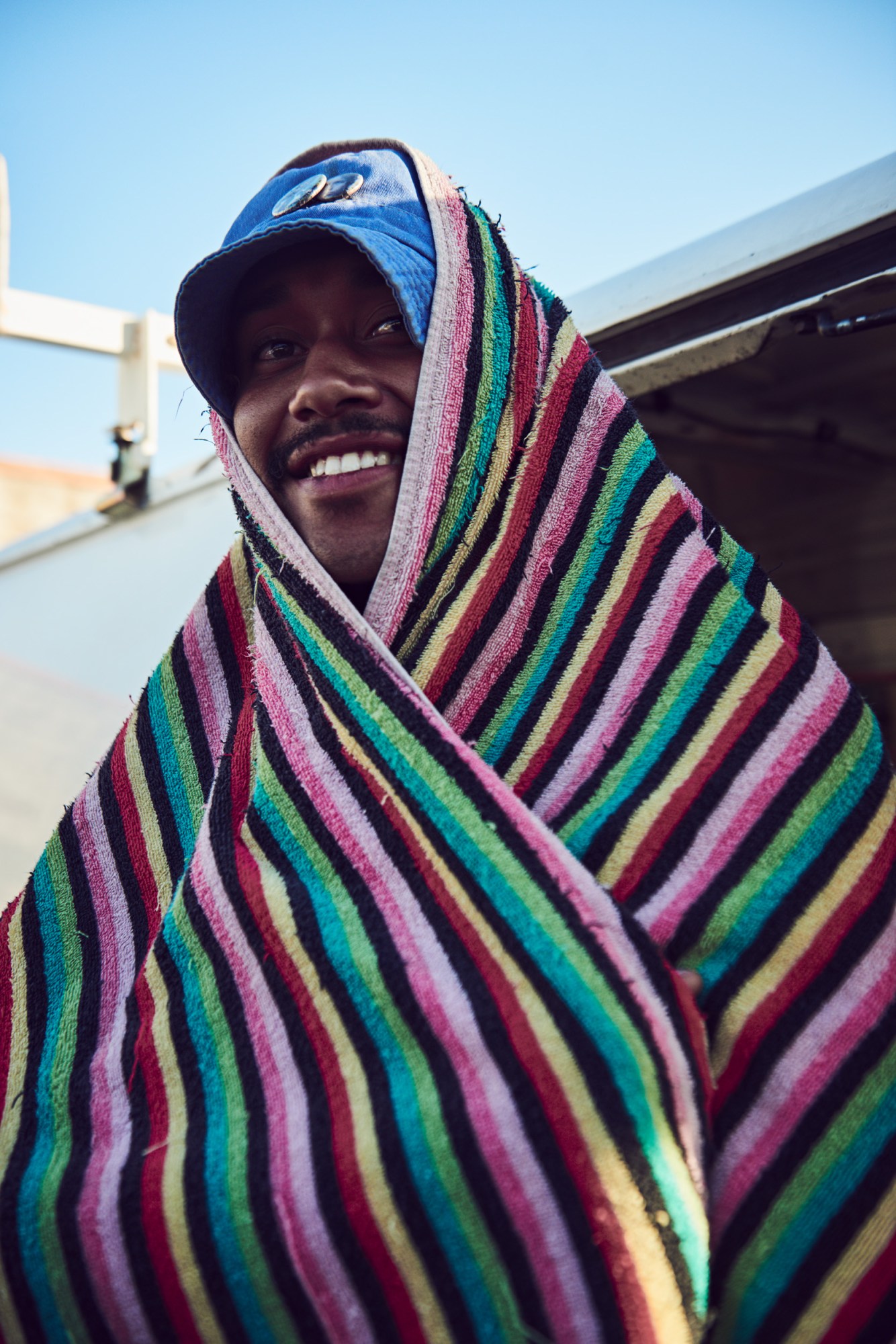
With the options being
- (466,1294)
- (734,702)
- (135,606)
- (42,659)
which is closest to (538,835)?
(734,702)

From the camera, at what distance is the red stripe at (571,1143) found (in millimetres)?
793

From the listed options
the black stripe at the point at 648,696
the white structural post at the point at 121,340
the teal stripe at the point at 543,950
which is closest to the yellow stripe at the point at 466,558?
the teal stripe at the point at 543,950

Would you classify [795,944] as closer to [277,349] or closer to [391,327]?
[391,327]

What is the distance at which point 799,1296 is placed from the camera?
2.79 ft

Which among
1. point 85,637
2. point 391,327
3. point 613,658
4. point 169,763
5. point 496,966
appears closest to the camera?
point 496,966

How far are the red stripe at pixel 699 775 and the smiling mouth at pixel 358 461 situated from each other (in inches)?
21.4

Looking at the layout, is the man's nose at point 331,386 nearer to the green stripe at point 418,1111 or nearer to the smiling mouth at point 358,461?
the smiling mouth at point 358,461

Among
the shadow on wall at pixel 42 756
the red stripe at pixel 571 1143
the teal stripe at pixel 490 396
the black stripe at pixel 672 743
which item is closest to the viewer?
the red stripe at pixel 571 1143

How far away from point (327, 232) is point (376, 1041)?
39.0 inches

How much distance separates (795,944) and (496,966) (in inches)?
11.0

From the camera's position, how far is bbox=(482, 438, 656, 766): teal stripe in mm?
1140

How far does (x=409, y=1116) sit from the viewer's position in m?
0.88

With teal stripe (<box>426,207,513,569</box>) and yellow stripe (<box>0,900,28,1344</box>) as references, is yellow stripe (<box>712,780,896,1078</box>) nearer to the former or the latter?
teal stripe (<box>426,207,513,569</box>)

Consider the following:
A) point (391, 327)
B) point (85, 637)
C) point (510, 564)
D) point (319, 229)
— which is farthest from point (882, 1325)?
point (85, 637)
